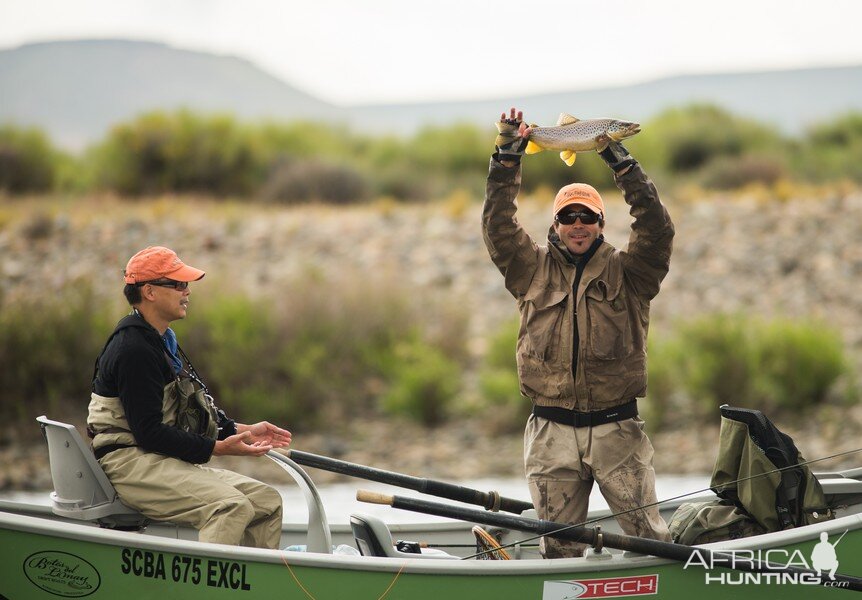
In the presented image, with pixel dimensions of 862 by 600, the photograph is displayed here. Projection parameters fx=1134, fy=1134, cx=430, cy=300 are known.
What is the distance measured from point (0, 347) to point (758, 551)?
32.4 feet

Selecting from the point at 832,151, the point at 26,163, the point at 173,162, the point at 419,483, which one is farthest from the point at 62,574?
the point at 832,151

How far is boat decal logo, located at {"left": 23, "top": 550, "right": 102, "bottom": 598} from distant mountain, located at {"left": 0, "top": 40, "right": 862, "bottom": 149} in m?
93.8

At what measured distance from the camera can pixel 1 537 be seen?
431cm

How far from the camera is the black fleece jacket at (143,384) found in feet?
13.4

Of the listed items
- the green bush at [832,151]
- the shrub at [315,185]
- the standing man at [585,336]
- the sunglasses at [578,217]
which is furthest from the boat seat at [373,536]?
the green bush at [832,151]

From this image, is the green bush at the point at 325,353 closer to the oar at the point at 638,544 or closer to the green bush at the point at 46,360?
the green bush at the point at 46,360

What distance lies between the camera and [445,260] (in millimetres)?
16906

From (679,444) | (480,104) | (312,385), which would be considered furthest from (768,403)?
(480,104)

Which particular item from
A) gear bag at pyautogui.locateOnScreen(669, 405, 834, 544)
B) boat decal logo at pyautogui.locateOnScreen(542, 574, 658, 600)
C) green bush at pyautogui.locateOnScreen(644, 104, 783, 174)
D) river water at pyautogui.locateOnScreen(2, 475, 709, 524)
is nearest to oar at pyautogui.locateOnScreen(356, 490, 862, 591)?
boat decal logo at pyautogui.locateOnScreen(542, 574, 658, 600)

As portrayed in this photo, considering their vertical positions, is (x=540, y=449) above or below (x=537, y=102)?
below

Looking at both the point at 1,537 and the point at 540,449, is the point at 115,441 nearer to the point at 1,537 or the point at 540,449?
the point at 1,537

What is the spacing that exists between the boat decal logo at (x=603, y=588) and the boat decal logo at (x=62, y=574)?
172 cm

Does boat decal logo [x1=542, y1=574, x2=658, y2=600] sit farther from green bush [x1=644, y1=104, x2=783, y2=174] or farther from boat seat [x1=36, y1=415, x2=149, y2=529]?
green bush [x1=644, y1=104, x2=783, y2=174]

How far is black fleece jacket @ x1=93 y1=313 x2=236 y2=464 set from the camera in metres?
4.07
